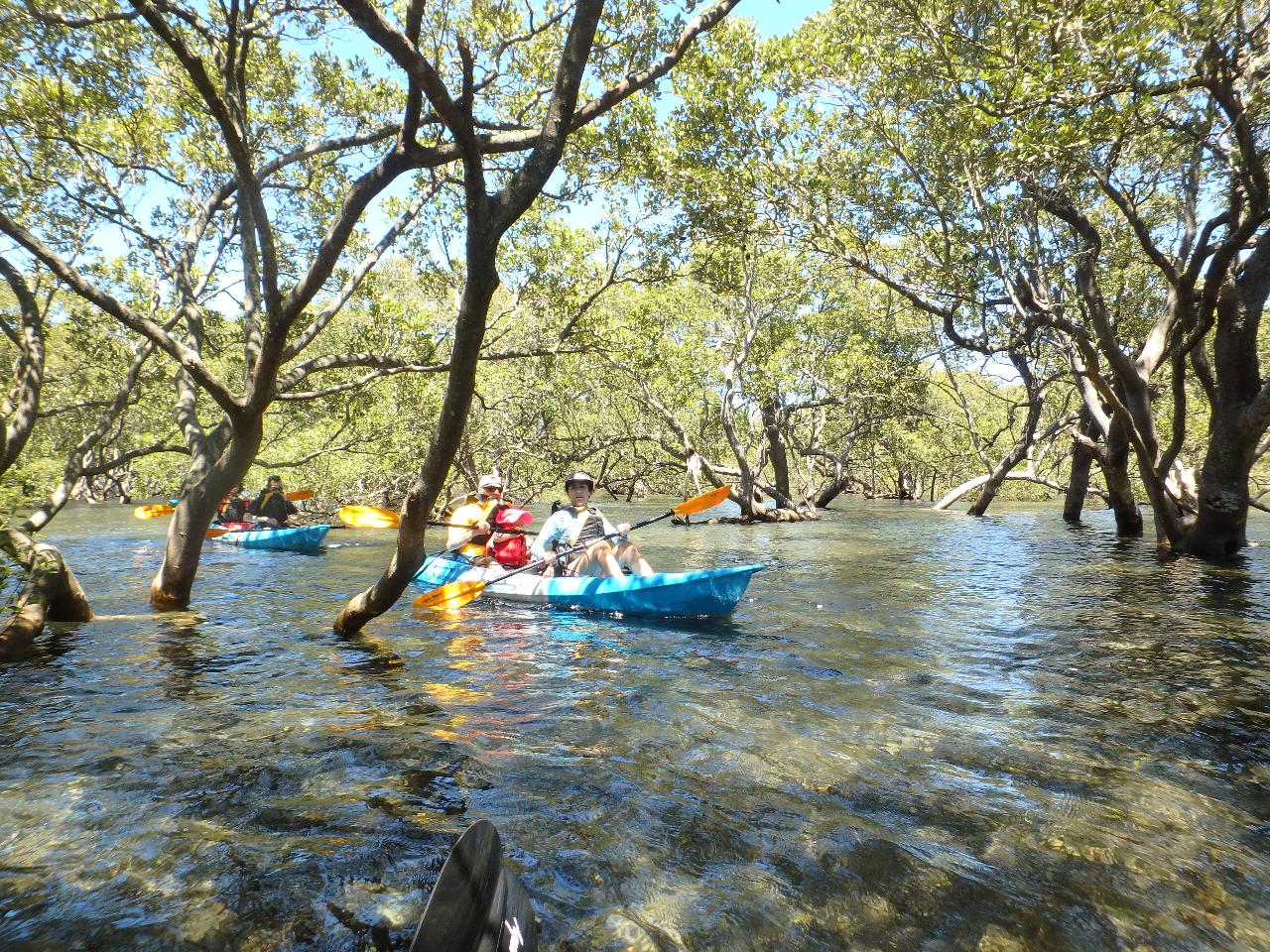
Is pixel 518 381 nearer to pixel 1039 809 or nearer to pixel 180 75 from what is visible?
pixel 180 75

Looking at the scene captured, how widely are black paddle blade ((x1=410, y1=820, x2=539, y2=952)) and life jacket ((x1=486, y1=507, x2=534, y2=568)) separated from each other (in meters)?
8.06

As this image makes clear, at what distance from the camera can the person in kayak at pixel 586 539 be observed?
29.1ft

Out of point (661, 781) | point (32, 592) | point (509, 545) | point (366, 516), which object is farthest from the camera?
point (509, 545)

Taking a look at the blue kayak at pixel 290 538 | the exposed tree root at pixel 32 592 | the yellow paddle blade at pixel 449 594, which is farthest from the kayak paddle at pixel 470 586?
the blue kayak at pixel 290 538

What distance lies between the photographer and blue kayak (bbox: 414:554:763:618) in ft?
25.5

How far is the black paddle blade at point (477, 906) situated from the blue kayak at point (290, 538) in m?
15.2

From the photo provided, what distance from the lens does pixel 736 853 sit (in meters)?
3.01

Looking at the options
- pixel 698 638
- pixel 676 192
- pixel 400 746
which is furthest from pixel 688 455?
pixel 400 746

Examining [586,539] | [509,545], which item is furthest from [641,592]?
[509,545]

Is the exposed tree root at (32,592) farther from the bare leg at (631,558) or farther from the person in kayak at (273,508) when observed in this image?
the person in kayak at (273,508)

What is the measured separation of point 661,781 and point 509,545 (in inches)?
275

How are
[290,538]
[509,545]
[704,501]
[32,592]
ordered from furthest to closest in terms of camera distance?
[290,538]
[509,545]
[704,501]
[32,592]

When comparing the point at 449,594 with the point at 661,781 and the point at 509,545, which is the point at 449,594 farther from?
the point at 661,781

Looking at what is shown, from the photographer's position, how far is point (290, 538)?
53.2 ft
